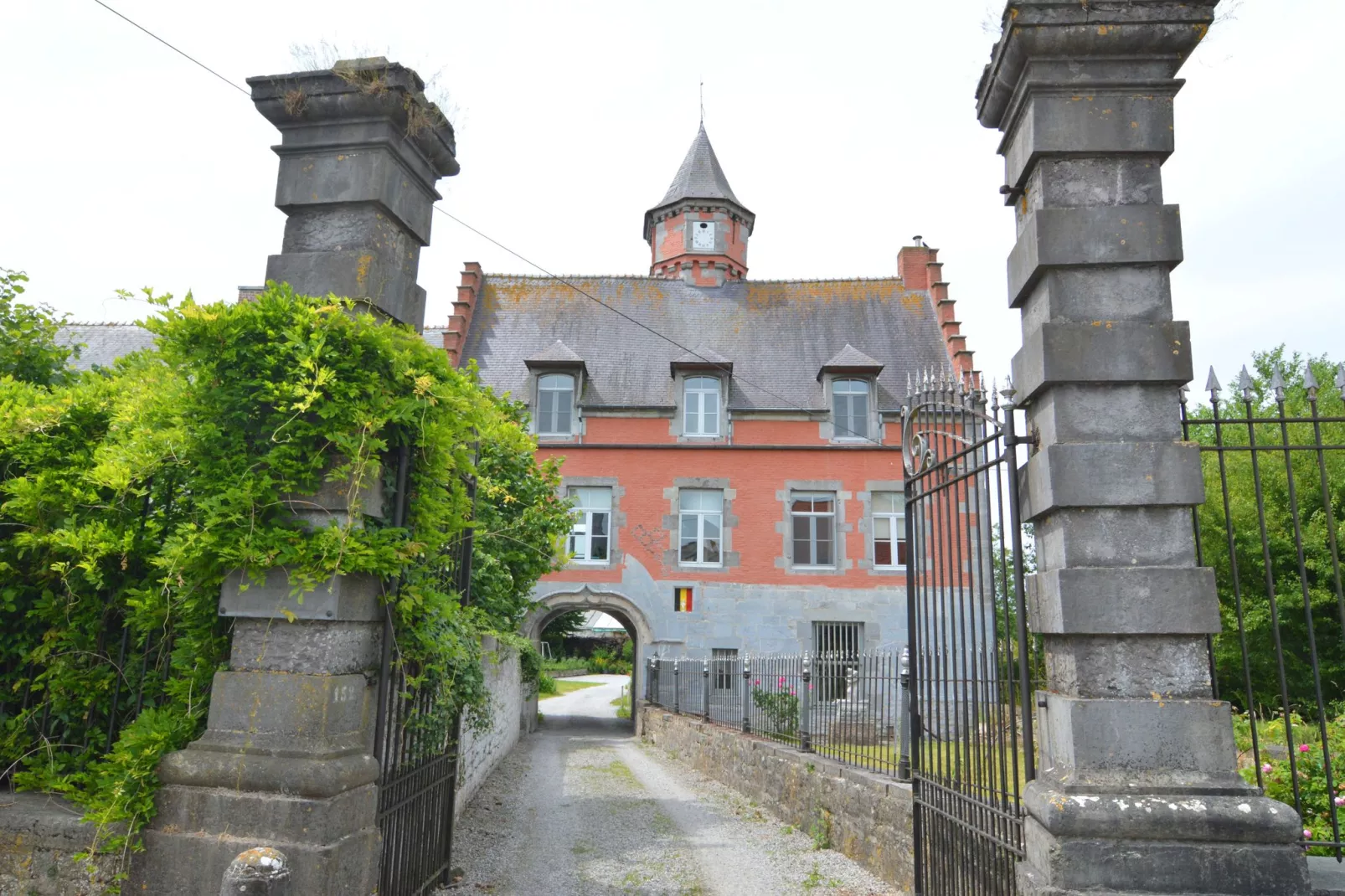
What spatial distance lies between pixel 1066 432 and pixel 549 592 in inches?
626

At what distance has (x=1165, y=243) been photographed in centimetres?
406

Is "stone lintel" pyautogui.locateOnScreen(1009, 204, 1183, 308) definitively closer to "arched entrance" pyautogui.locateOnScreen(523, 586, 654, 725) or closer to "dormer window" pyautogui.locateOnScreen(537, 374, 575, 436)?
"arched entrance" pyautogui.locateOnScreen(523, 586, 654, 725)

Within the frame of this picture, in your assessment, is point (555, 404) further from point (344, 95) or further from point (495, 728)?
point (344, 95)

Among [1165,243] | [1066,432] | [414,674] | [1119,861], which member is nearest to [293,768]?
[414,674]

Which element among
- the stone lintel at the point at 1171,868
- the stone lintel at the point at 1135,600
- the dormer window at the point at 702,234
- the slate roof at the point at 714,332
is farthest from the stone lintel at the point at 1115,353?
the dormer window at the point at 702,234

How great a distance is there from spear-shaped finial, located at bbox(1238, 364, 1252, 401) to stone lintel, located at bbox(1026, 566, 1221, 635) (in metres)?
0.82

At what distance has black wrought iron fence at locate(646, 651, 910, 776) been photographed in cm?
802

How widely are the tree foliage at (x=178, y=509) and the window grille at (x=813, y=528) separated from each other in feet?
49.5

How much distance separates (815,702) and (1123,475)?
262 inches

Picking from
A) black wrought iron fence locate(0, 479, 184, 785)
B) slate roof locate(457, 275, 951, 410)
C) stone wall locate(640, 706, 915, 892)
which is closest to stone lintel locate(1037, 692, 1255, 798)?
stone wall locate(640, 706, 915, 892)

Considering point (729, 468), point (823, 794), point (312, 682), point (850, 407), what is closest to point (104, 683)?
point (312, 682)

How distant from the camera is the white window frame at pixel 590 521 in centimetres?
1900

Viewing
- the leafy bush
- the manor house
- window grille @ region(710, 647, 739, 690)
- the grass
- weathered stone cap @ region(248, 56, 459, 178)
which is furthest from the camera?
the grass

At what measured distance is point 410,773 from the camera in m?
4.89
